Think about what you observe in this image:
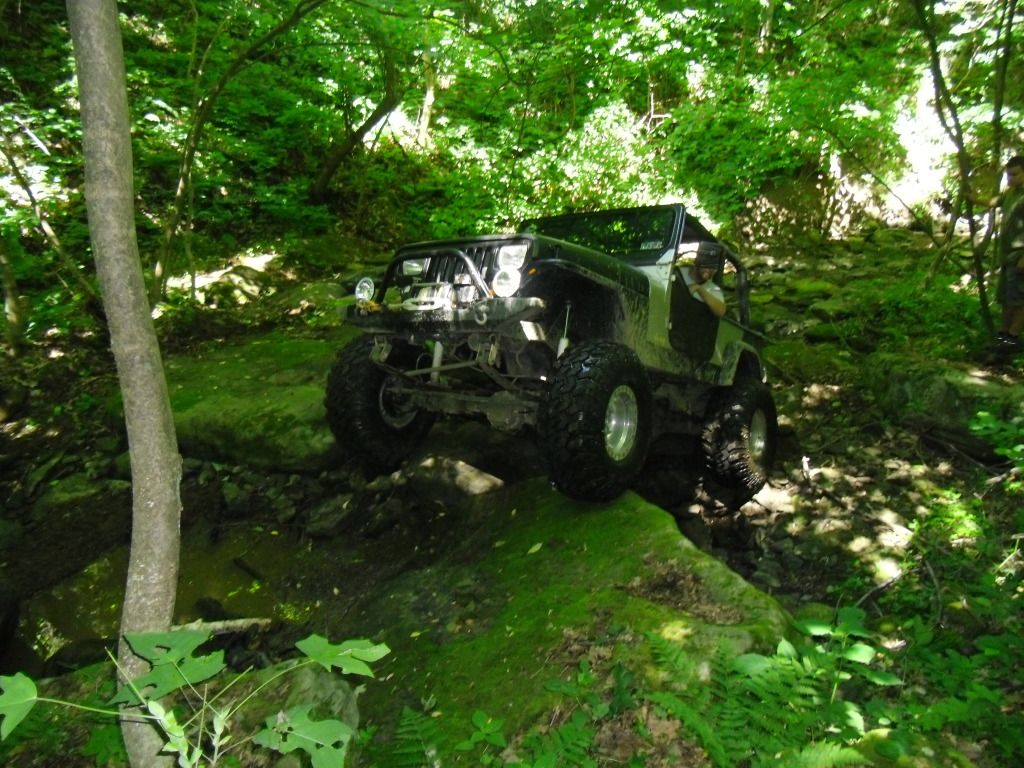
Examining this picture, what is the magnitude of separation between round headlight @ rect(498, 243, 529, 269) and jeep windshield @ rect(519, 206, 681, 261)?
1.19 metres

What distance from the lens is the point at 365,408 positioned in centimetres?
388

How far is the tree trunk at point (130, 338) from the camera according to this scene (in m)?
1.69

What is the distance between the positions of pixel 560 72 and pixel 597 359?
685 centimetres

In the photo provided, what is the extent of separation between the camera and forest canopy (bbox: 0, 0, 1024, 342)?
6.21m

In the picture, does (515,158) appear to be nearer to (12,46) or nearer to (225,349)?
(225,349)

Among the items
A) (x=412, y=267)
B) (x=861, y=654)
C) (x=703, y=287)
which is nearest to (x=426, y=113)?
(x=703, y=287)

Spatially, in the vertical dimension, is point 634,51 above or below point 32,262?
above

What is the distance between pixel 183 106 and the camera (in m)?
6.94

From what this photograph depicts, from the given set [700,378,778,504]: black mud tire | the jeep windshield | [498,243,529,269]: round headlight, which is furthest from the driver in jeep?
[498,243,529,269]: round headlight

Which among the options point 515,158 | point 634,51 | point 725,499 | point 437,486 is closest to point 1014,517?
point 725,499

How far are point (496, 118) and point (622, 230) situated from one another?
7.05 m

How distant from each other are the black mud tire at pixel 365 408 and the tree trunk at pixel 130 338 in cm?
200

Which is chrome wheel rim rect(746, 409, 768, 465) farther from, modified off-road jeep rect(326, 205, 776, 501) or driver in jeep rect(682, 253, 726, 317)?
driver in jeep rect(682, 253, 726, 317)

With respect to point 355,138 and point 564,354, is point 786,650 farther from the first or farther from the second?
point 355,138
